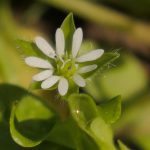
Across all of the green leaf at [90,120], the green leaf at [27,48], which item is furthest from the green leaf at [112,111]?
the green leaf at [27,48]

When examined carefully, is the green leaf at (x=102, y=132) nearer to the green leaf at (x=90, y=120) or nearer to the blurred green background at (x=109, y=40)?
the green leaf at (x=90, y=120)

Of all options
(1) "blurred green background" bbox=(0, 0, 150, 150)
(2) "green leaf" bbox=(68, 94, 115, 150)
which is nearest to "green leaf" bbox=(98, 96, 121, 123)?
(2) "green leaf" bbox=(68, 94, 115, 150)

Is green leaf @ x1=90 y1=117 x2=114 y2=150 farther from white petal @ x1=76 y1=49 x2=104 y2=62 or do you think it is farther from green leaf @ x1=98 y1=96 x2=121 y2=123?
white petal @ x1=76 y1=49 x2=104 y2=62

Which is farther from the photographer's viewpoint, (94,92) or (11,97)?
(94,92)

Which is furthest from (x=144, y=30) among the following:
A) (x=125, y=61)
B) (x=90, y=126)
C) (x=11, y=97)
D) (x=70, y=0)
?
(x=90, y=126)

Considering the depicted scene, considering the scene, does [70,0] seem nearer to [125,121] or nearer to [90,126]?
[125,121]

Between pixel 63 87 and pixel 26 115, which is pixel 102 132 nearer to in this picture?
pixel 63 87

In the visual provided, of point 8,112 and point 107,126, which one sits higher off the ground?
point 107,126
